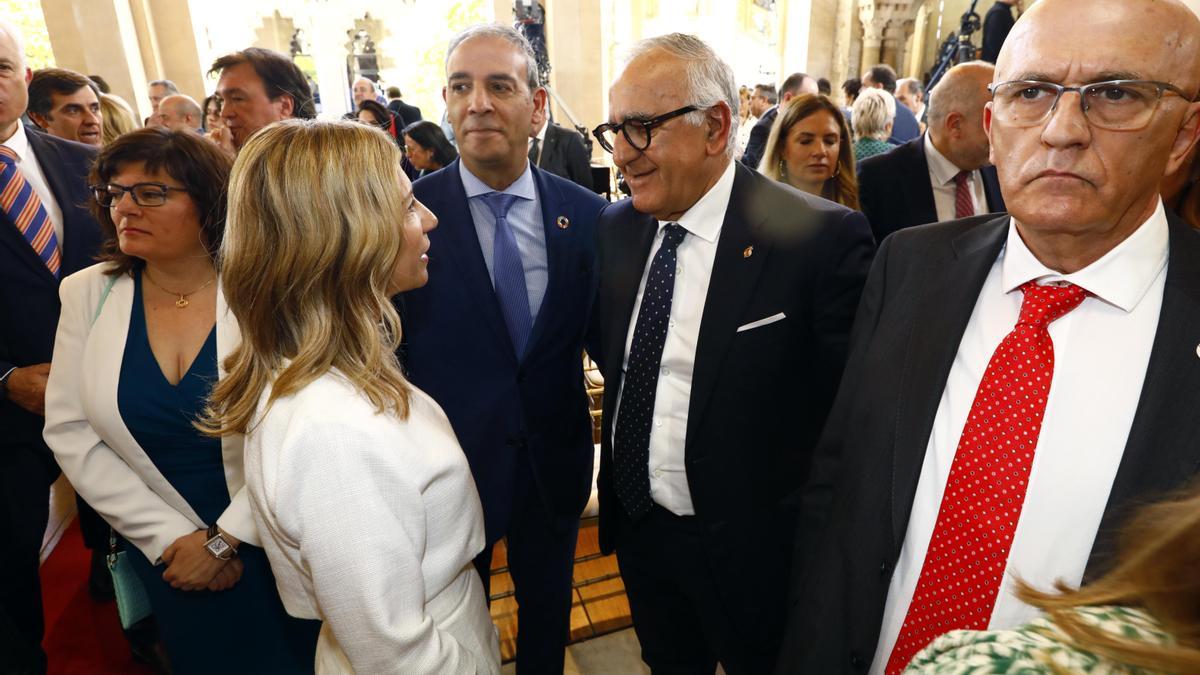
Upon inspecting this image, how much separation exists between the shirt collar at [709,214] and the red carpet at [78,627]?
2.65 metres

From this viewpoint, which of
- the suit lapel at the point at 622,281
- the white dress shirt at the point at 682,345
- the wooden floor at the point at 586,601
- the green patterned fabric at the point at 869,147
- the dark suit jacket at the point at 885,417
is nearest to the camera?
the dark suit jacket at the point at 885,417

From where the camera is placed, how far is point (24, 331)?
7.15 ft

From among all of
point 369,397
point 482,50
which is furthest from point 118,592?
point 482,50

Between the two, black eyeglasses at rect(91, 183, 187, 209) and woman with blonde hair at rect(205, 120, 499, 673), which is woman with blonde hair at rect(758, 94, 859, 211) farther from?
black eyeglasses at rect(91, 183, 187, 209)

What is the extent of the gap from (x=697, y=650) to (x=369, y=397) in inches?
53.5

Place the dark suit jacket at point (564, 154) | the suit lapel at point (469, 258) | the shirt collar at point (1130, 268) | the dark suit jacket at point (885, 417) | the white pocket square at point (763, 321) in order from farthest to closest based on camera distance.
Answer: the dark suit jacket at point (564, 154)
the suit lapel at point (469, 258)
the white pocket square at point (763, 321)
the dark suit jacket at point (885, 417)
the shirt collar at point (1130, 268)

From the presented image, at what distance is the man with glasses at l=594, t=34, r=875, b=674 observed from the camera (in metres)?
1.62

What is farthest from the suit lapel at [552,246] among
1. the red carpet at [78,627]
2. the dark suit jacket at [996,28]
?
the dark suit jacket at [996,28]

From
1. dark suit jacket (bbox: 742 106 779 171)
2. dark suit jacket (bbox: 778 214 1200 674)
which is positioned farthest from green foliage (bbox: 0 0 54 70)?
dark suit jacket (bbox: 778 214 1200 674)

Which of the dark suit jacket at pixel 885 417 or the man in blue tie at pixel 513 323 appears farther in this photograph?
the man in blue tie at pixel 513 323

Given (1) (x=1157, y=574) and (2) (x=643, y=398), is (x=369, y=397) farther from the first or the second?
(1) (x=1157, y=574)

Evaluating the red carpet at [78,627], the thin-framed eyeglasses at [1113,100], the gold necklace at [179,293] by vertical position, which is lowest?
the red carpet at [78,627]

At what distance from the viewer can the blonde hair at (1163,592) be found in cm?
52

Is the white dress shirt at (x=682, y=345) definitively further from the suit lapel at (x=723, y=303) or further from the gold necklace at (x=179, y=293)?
the gold necklace at (x=179, y=293)
